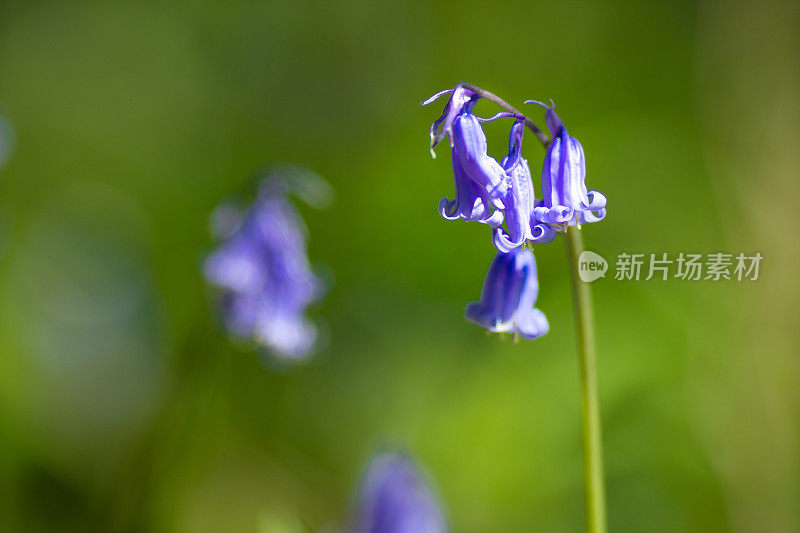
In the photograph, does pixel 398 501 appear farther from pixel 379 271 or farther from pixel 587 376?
pixel 379 271

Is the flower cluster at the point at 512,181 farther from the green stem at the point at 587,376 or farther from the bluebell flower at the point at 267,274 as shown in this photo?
the bluebell flower at the point at 267,274

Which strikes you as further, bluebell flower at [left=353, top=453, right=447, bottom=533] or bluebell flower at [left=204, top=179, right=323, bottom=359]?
bluebell flower at [left=204, top=179, right=323, bottom=359]

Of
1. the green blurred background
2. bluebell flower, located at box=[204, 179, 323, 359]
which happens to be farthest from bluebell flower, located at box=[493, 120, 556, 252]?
bluebell flower, located at box=[204, 179, 323, 359]

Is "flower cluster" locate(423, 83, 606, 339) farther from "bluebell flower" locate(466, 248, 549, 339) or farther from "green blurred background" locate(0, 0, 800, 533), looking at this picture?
"green blurred background" locate(0, 0, 800, 533)

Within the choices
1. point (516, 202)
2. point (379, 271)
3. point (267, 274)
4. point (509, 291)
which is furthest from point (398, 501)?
point (379, 271)

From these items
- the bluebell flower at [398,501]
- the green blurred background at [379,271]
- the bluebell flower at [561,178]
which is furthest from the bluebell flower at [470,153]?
the green blurred background at [379,271]

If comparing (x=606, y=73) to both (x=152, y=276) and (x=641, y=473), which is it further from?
(x=152, y=276)

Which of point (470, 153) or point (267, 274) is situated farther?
point (267, 274)
